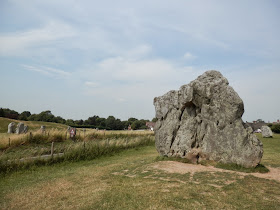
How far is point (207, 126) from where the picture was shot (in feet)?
34.3

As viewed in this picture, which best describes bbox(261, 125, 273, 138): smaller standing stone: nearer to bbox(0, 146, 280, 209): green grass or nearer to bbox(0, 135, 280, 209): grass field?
bbox(0, 135, 280, 209): grass field

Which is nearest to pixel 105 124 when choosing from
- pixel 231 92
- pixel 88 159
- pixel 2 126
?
pixel 2 126

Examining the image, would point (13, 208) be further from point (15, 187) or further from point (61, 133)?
point (61, 133)

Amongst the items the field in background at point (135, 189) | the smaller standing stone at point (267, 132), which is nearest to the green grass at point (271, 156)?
the field in background at point (135, 189)

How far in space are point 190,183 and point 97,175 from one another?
12.6ft

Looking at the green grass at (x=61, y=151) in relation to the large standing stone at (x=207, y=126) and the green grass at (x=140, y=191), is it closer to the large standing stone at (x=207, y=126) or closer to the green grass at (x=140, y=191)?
the green grass at (x=140, y=191)

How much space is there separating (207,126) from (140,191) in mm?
5158

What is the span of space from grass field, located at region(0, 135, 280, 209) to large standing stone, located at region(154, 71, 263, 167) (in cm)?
146

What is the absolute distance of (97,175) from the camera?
358 inches

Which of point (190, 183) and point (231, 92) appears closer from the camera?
point (190, 183)

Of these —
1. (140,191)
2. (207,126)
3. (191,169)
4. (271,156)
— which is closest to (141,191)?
(140,191)

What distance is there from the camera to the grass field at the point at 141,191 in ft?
18.8

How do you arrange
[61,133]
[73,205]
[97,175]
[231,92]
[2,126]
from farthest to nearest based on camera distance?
[2,126] → [61,133] → [231,92] → [97,175] → [73,205]

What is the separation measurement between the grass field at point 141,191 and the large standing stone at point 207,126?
1462 millimetres
